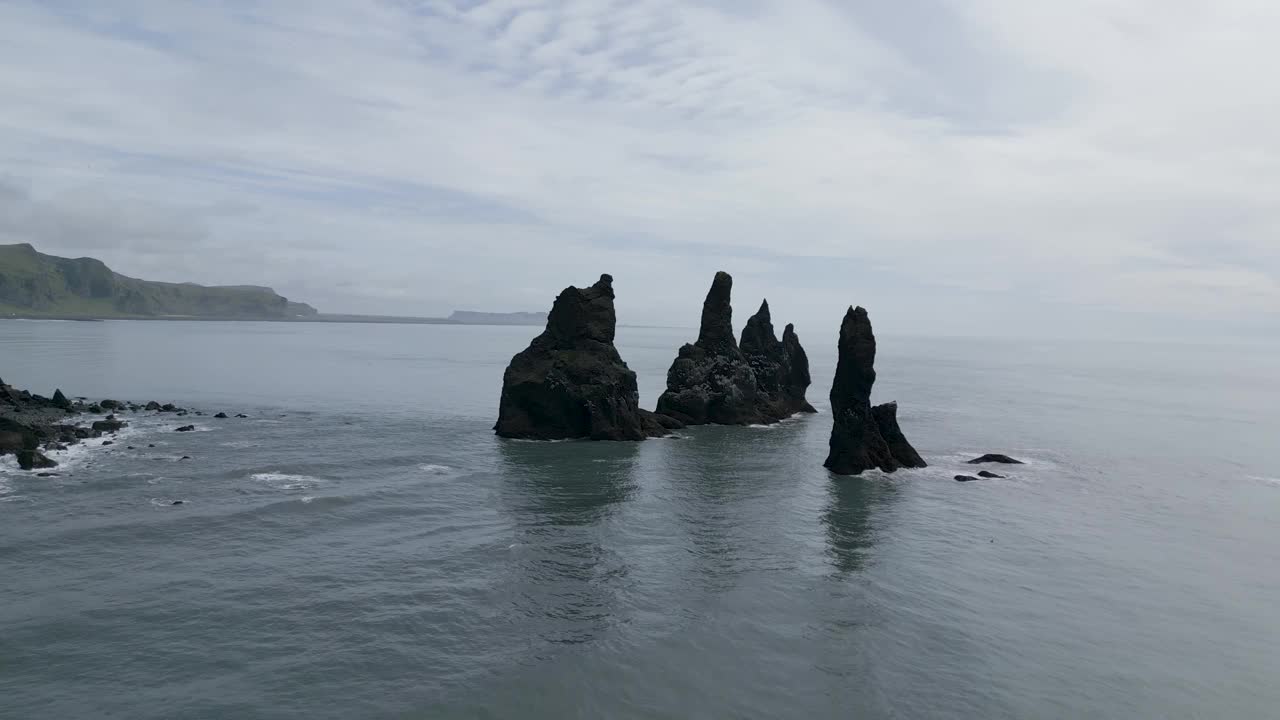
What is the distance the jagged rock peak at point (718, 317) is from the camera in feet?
262

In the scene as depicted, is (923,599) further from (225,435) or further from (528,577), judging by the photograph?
(225,435)

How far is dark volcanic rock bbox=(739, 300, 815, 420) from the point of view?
281 ft

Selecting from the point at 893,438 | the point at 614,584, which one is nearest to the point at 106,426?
the point at 614,584

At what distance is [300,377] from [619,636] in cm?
10868

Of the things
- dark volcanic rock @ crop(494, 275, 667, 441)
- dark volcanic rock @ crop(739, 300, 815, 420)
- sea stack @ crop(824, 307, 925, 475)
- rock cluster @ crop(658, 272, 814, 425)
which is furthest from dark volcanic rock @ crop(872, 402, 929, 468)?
dark volcanic rock @ crop(739, 300, 815, 420)

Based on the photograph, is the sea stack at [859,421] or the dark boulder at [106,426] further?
the dark boulder at [106,426]

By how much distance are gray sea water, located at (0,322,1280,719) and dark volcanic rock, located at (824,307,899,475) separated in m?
2.15

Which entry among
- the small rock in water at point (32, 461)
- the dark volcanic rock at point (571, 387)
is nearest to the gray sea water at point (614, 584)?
the small rock in water at point (32, 461)

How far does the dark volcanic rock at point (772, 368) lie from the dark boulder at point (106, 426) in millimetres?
58924

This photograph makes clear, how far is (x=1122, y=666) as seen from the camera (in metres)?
25.7

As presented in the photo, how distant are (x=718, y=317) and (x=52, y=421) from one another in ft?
195

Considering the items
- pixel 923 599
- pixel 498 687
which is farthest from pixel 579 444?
pixel 498 687

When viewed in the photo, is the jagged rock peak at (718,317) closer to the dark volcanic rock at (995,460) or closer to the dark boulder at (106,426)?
the dark volcanic rock at (995,460)

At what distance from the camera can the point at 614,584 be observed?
31.2 meters
